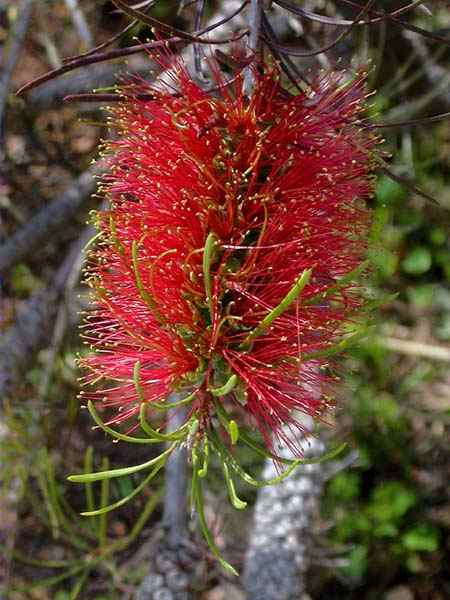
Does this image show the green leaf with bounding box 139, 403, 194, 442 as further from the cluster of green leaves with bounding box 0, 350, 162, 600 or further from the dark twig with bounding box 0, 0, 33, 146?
the dark twig with bounding box 0, 0, 33, 146

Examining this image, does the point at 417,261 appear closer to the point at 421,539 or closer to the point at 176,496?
the point at 421,539

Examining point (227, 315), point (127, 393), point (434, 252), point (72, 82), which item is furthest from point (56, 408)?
point (434, 252)

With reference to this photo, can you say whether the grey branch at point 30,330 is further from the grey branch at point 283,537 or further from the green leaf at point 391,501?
the green leaf at point 391,501

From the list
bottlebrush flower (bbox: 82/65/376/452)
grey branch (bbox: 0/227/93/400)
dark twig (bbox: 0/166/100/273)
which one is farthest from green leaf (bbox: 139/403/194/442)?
dark twig (bbox: 0/166/100/273)

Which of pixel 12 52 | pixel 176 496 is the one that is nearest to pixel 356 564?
pixel 176 496

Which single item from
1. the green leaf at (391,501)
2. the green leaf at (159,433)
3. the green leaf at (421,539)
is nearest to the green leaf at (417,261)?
the green leaf at (391,501)

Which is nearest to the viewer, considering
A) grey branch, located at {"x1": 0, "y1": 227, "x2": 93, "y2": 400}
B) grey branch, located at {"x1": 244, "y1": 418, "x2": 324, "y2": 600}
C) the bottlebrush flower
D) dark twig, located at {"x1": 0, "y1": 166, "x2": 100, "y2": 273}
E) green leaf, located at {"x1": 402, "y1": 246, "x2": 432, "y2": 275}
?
the bottlebrush flower
